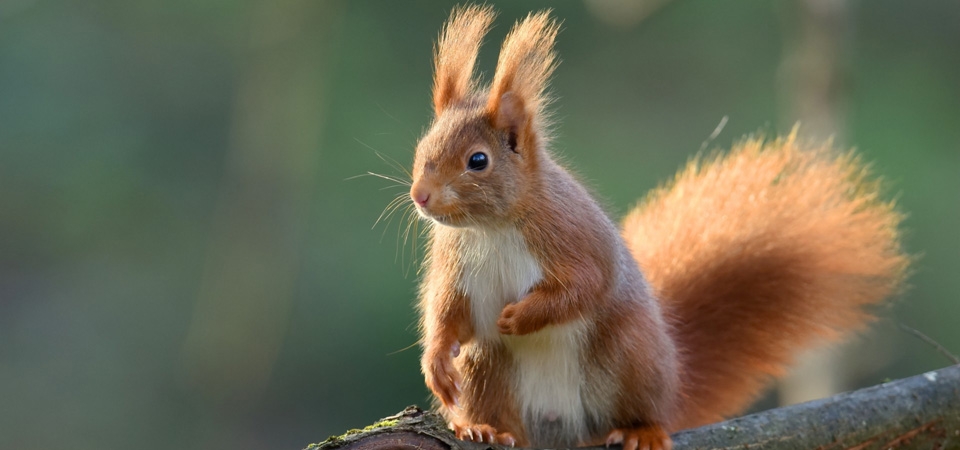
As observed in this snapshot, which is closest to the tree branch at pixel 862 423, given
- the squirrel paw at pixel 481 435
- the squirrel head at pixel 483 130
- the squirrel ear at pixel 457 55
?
the squirrel paw at pixel 481 435

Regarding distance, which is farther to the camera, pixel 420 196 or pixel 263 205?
pixel 263 205

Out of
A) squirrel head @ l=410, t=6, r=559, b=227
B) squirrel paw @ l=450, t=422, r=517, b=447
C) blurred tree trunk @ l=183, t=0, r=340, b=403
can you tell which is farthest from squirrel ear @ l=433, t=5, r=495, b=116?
blurred tree trunk @ l=183, t=0, r=340, b=403

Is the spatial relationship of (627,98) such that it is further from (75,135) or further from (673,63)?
(75,135)

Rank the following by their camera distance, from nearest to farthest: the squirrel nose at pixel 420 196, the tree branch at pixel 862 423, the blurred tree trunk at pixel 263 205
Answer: the squirrel nose at pixel 420 196 → the tree branch at pixel 862 423 → the blurred tree trunk at pixel 263 205

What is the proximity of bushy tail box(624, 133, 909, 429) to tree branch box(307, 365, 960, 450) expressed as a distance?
353mm

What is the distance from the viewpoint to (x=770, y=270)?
228 centimetres

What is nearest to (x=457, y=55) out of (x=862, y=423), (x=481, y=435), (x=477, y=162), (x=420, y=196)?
(x=477, y=162)

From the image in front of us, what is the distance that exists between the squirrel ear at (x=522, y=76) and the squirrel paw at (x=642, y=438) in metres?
0.63

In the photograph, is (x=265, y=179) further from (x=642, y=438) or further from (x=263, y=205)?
(x=642, y=438)

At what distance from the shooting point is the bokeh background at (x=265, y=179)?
450cm

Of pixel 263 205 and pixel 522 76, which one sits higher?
pixel 263 205

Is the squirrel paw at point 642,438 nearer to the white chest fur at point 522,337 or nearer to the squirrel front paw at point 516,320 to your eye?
the white chest fur at point 522,337

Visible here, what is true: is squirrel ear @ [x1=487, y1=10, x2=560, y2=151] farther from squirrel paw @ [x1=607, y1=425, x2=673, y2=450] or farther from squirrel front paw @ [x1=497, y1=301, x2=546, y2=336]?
squirrel paw @ [x1=607, y1=425, x2=673, y2=450]

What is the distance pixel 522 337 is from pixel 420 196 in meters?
0.38
